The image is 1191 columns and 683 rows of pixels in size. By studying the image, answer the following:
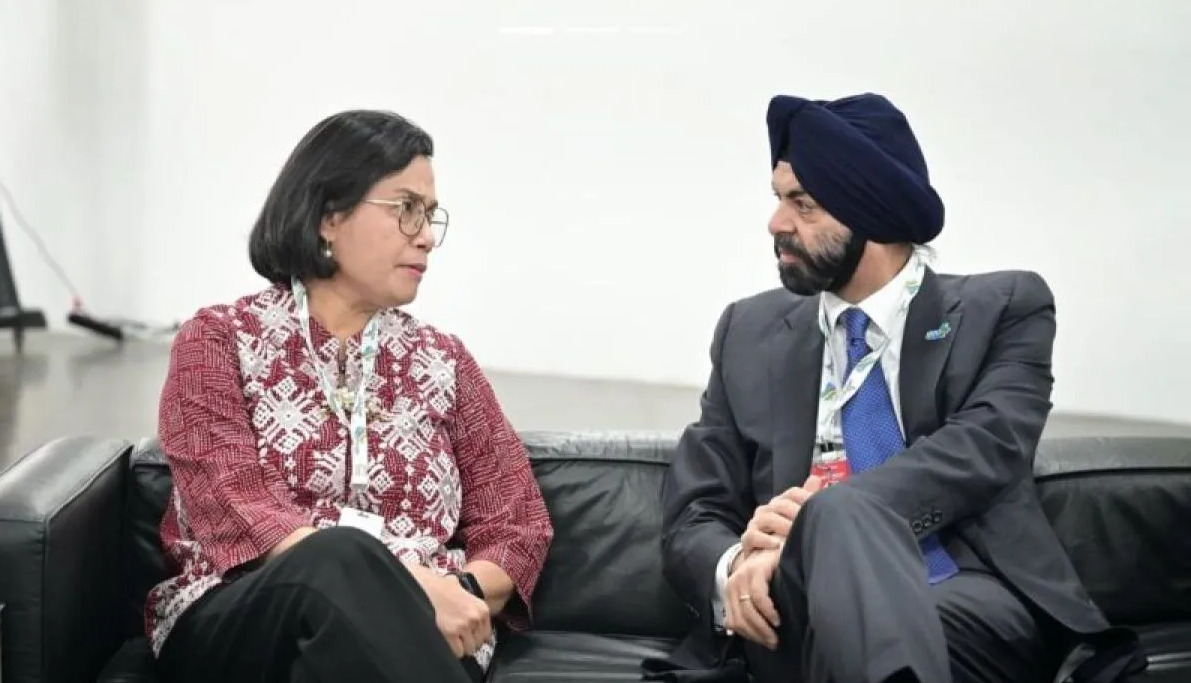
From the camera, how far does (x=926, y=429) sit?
2.36 metres

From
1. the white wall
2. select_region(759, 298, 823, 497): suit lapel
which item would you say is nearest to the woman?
select_region(759, 298, 823, 497): suit lapel

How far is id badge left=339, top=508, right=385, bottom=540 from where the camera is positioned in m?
2.23

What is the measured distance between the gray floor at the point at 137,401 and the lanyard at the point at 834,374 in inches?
93.9

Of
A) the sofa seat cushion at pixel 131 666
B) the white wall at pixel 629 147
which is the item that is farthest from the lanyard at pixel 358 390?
the white wall at pixel 629 147

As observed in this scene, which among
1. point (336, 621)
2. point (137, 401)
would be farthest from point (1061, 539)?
point (137, 401)

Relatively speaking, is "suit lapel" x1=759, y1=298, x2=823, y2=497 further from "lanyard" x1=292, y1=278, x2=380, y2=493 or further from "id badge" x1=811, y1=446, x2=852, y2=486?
"lanyard" x1=292, y1=278, x2=380, y2=493

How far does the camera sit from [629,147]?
5.69 metres

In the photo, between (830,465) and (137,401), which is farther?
(137,401)

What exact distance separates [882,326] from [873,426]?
18cm

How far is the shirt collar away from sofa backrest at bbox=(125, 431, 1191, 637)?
17.0 inches

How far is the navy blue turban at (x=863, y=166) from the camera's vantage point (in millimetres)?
2352

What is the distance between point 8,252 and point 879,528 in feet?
18.8

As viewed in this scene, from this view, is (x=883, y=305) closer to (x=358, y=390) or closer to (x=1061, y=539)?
(x=1061, y=539)

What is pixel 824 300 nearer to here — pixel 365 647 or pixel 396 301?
pixel 396 301
